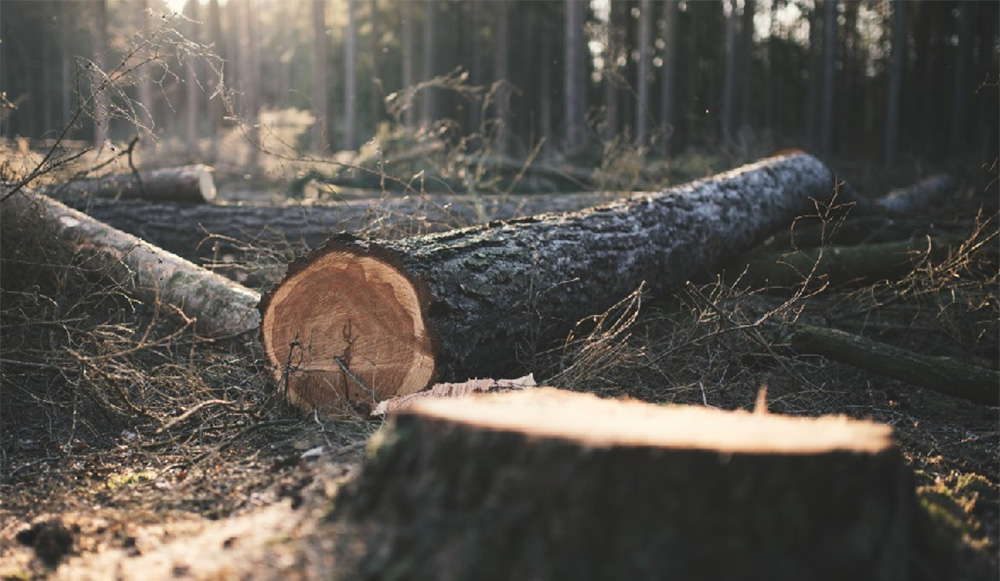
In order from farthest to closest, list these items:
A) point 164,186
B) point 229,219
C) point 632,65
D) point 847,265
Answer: point 632,65 < point 164,186 < point 229,219 < point 847,265

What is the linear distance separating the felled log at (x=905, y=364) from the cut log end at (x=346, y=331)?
215cm

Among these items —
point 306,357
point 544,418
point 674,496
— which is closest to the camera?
point 674,496

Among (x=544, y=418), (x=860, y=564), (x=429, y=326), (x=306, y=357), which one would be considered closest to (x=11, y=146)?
(x=306, y=357)

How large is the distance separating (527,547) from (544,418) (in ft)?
0.98

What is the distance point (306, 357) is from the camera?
13.3ft

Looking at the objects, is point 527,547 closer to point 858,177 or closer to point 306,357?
point 306,357

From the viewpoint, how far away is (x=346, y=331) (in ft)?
13.1

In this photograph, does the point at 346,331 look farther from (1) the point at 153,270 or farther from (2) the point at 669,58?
(2) the point at 669,58

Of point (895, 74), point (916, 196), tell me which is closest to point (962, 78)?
point (895, 74)

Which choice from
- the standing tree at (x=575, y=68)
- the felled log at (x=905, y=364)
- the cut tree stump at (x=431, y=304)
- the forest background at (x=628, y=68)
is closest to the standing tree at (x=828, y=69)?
the forest background at (x=628, y=68)

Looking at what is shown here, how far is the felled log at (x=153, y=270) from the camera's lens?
16.5 ft

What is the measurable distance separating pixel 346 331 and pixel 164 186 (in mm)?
4929

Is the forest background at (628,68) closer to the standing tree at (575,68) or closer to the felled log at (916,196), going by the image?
the standing tree at (575,68)

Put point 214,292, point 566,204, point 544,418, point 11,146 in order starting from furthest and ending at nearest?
point 566,204 < point 11,146 < point 214,292 < point 544,418
